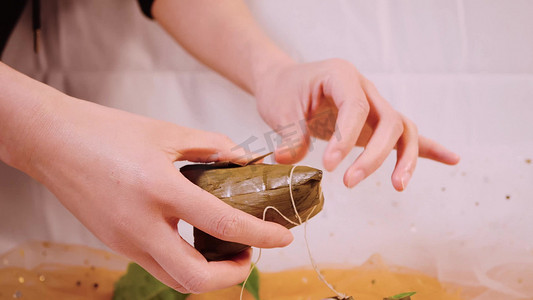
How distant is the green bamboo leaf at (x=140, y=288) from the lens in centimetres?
60

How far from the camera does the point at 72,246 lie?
758 millimetres

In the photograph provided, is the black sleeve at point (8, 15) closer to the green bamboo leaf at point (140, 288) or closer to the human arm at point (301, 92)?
the human arm at point (301, 92)

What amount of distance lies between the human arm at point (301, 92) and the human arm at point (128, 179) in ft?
0.53

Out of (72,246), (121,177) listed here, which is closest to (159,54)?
(72,246)

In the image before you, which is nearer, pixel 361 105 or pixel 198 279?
pixel 198 279

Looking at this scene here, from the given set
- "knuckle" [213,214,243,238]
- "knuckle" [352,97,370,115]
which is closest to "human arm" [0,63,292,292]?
"knuckle" [213,214,243,238]

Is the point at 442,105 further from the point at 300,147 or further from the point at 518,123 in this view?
the point at 300,147

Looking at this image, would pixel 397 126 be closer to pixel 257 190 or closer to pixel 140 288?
pixel 257 190

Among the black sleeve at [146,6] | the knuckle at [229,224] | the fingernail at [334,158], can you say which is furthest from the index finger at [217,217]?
the black sleeve at [146,6]

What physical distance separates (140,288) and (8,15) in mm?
596

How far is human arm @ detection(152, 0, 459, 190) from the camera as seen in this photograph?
1.91 feet

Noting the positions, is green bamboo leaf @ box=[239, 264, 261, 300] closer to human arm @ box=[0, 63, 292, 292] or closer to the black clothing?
human arm @ box=[0, 63, 292, 292]

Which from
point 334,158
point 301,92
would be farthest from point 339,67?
point 334,158

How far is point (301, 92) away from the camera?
2.28ft
